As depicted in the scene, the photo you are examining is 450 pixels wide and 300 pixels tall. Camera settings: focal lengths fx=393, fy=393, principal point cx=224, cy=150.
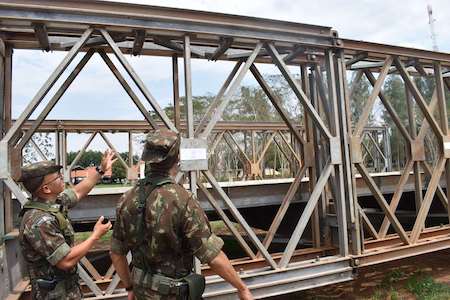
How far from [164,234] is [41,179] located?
1.14 m

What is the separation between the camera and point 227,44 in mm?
4535

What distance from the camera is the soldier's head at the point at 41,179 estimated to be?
2.93 meters

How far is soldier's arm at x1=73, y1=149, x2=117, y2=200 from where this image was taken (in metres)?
3.65

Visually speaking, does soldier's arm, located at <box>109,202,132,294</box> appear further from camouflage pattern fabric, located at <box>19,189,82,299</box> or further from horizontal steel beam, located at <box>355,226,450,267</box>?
horizontal steel beam, located at <box>355,226,450,267</box>

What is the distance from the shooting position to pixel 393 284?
21.3 feet

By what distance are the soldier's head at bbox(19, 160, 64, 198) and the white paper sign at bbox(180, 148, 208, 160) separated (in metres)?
1.30

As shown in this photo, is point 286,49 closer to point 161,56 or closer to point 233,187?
point 161,56

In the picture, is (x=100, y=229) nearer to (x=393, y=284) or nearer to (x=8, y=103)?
(x=8, y=103)

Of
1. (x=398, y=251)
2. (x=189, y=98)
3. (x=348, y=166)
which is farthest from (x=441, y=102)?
(x=189, y=98)

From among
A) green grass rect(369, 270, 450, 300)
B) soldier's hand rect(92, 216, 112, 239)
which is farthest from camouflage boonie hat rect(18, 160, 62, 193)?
green grass rect(369, 270, 450, 300)

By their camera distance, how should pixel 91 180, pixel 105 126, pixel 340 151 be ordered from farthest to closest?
pixel 105 126
pixel 340 151
pixel 91 180

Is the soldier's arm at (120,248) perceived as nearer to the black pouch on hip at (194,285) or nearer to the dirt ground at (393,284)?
the black pouch on hip at (194,285)

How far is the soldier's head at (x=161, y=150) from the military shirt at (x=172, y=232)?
0.15m

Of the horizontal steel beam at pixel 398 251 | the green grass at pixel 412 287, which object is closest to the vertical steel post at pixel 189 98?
the horizontal steel beam at pixel 398 251
